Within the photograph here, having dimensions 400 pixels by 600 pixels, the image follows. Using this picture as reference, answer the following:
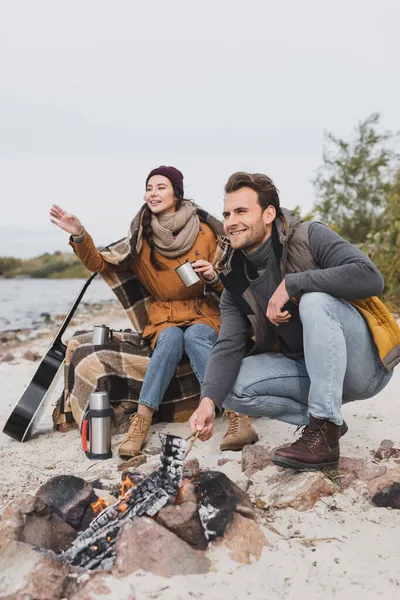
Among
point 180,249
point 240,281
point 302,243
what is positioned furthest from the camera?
point 180,249

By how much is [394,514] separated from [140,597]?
3.81ft

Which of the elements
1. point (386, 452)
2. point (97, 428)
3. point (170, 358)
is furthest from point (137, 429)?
point (386, 452)

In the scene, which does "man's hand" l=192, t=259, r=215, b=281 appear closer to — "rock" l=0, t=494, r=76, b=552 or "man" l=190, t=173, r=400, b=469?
"man" l=190, t=173, r=400, b=469

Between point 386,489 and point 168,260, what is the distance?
2.16 metres

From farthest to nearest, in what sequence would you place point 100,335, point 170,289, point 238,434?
point 100,335 < point 170,289 < point 238,434

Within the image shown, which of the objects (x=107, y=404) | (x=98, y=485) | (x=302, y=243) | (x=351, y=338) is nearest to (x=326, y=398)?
(x=351, y=338)

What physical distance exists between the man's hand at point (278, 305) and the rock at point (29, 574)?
1.41 meters

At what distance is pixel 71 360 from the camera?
14.8ft

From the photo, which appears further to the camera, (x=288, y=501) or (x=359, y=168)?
(x=359, y=168)

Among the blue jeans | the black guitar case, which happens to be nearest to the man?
the blue jeans

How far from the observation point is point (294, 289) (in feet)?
9.74

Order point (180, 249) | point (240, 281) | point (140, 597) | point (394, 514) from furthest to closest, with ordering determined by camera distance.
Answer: point (180, 249)
point (240, 281)
point (394, 514)
point (140, 597)

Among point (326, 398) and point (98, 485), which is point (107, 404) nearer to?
point (98, 485)

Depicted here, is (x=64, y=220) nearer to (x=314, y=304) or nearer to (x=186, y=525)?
(x=314, y=304)
